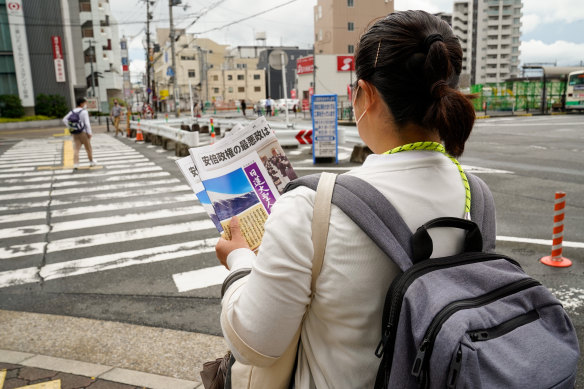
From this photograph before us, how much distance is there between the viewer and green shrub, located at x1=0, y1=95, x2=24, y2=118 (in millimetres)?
33719

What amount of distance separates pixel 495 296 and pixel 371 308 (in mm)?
296

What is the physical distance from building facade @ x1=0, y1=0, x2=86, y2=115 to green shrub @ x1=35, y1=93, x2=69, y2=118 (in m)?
0.69

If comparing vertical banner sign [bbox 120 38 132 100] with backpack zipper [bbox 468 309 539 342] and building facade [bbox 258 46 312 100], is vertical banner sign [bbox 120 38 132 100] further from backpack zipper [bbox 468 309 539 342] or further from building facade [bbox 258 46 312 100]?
backpack zipper [bbox 468 309 539 342]

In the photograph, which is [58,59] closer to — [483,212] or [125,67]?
[125,67]

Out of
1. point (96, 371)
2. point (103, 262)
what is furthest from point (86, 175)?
point (96, 371)

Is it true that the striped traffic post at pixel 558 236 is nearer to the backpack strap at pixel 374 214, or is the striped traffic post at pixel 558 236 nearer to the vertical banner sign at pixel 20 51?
the backpack strap at pixel 374 214

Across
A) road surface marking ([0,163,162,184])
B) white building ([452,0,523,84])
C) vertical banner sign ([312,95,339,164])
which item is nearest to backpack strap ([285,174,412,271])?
vertical banner sign ([312,95,339,164])

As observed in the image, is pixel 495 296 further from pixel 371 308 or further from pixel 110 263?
pixel 110 263

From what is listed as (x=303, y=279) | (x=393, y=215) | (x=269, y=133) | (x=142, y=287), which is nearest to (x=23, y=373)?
(x=142, y=287)

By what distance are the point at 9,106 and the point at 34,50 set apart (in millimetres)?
5973

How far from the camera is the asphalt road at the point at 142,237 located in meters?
4.16

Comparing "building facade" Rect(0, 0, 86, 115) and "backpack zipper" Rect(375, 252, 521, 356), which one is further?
"building facade" Rect(0, 0, 86, 115)

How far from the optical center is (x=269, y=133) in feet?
5.79

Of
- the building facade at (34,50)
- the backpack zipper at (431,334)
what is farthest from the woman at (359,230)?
the building facade at (34,50)
